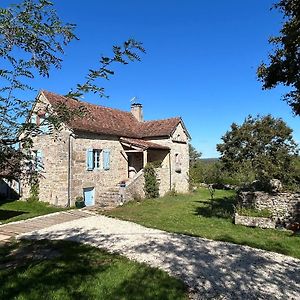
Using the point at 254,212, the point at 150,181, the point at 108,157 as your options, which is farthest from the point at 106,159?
the point at 254,212

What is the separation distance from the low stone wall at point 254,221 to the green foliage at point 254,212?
0.32m

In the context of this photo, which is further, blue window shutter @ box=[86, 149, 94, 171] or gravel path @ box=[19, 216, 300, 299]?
blue window shutter @ box=[86, 149, 94, 171]

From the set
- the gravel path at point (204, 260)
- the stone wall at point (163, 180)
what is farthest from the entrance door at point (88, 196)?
the gravel path at point (204, 260)

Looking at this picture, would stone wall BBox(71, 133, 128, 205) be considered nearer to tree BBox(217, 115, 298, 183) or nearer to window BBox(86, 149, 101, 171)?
window BBox(86, 149, 101, 171)

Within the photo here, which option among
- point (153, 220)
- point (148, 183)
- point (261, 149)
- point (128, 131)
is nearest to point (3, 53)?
point (153, 220)

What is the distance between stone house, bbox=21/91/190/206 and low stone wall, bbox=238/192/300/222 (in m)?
8.15

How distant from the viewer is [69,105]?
3.94 metres

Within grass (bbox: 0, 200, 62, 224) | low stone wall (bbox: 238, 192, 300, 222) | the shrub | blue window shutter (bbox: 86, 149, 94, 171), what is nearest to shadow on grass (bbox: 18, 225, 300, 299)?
low stone wall (bbox: 238, 192, 300, 222)

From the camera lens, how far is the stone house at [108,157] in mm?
18672

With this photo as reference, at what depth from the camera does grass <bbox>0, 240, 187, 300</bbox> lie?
244 inches

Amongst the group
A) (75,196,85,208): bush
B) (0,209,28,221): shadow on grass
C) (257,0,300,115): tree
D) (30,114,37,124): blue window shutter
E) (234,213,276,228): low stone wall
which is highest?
(257,0,300,115): tree

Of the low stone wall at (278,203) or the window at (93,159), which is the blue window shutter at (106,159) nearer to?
the window at (93,159)

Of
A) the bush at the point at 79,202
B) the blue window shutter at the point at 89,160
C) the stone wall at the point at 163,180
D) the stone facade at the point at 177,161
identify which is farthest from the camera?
the stone facade at the point at 177,161

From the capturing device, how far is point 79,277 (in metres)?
7.09
